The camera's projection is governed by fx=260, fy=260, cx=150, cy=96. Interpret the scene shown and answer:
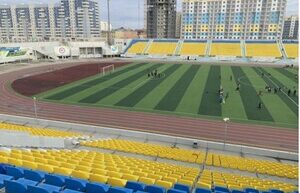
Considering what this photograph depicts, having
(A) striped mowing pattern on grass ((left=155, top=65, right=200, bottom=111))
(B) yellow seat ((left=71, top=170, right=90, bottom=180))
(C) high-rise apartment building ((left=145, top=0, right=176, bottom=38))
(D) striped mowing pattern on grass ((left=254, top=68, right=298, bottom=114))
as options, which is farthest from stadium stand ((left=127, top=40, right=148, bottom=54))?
(B) yellow seat ((left=71, top=170, right=90, bottom=180))

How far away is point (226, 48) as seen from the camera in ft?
283

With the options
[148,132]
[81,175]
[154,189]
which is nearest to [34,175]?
[81,175]

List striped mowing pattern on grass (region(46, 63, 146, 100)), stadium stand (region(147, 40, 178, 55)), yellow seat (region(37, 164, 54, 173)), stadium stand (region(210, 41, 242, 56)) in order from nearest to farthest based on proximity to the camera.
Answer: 1. yellow seat (region(37, 164, 54, 173))
2. striped mowing pattern on grass (region(46, 63, 146, 100))
3. stadium stand (region(210, 41, 242, 56))
4. stadium stand (region(147, 40, 178, 55))

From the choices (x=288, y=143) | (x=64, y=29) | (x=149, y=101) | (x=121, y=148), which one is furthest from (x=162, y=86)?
(x=64, y=29)

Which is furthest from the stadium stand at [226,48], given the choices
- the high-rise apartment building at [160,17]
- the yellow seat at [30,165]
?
the yellow seat at [30,165]

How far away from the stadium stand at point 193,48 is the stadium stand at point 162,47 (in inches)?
139

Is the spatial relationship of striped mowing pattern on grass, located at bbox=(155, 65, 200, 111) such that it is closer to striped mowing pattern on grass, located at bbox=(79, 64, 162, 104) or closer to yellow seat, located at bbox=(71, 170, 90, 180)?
striped mowing pattern on grass, located at bbox=(79, 64, 162, 104)

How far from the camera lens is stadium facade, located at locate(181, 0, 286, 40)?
419 feet

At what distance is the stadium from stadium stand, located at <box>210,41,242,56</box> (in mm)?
26124

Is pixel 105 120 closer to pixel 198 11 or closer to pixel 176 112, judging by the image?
pixel 176 112

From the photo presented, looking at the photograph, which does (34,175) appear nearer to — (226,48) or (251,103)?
(251,103)

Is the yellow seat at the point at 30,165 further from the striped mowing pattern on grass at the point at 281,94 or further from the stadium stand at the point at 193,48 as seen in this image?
the stadium stand at the point at 193,48

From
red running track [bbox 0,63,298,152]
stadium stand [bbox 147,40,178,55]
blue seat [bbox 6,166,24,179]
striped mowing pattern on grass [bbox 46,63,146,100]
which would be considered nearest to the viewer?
blue seat [bbox 6,166,24,179]

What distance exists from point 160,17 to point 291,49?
80.5 m
